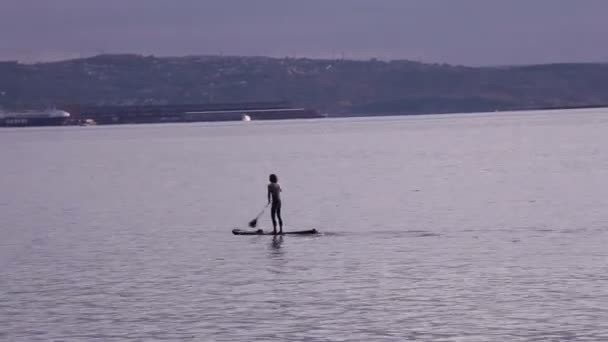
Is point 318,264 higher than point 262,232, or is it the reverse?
point 262,232

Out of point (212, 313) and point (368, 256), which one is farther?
point (368, 256)

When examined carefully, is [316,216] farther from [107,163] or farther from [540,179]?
[107,163]

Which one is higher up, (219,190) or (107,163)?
(107,163)

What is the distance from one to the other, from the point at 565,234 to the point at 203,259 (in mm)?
12368

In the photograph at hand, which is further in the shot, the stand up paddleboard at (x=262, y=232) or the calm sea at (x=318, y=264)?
the stand up paddleboard at (x=262, y=232)

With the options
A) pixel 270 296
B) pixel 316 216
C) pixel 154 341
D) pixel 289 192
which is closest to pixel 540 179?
pixel 289 192

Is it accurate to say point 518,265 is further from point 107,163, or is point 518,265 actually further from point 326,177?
point 107,163

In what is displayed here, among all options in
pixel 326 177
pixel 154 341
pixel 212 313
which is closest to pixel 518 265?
pixel 212 313

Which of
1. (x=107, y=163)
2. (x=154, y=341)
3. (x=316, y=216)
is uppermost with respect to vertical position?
(x=107, y=163)

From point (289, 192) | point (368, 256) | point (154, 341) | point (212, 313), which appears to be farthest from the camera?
point (289, 192)

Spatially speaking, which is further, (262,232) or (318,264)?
(262,232)

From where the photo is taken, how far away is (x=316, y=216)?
5625 centimetres

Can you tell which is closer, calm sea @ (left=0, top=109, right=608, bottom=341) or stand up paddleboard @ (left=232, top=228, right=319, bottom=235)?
calm sea @ (left=0, top=109, right=608, bottom=341)

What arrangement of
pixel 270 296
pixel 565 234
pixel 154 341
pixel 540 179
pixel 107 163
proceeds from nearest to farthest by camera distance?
pixel 154 341
pixel 270 296
pixel 565 234
pixel 540 179
pixel 107 163
